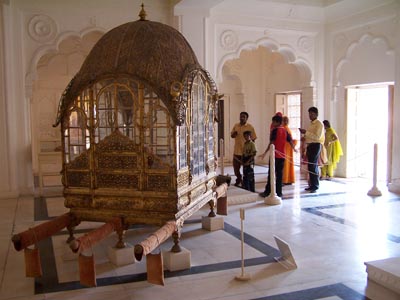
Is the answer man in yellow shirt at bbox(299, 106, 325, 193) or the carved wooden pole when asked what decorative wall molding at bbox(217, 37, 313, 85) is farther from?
the carved wooden pole

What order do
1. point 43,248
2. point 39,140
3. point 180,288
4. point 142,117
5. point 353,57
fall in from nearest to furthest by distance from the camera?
point 180,288, point 142,117, point 43,248, point 353,57, point 39,140

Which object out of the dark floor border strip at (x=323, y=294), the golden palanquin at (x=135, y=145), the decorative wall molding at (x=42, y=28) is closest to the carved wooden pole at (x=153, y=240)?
the golden palanquin at (x=135, y=145)

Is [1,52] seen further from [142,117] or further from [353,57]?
[353,57]

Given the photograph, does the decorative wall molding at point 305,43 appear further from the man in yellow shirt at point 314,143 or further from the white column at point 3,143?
the white column at point 3,143

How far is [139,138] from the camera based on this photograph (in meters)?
4.34

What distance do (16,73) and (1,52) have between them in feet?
1.41

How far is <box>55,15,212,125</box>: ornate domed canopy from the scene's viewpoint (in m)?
4.31

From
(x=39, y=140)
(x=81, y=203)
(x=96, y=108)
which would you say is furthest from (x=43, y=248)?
(x=39, y=140)

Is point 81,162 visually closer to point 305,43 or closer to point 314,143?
point 314,143

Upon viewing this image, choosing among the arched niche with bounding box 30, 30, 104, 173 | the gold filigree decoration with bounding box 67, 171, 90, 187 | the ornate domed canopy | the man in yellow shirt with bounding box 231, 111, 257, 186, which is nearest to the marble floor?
the gold filigree decoration with bounding box 67, 171, 90, 187

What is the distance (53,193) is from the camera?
839 cm

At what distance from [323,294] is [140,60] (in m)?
2.79

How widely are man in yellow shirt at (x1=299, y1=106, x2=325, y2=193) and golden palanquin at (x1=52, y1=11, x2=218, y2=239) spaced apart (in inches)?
154

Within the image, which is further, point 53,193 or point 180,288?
point 53,193
